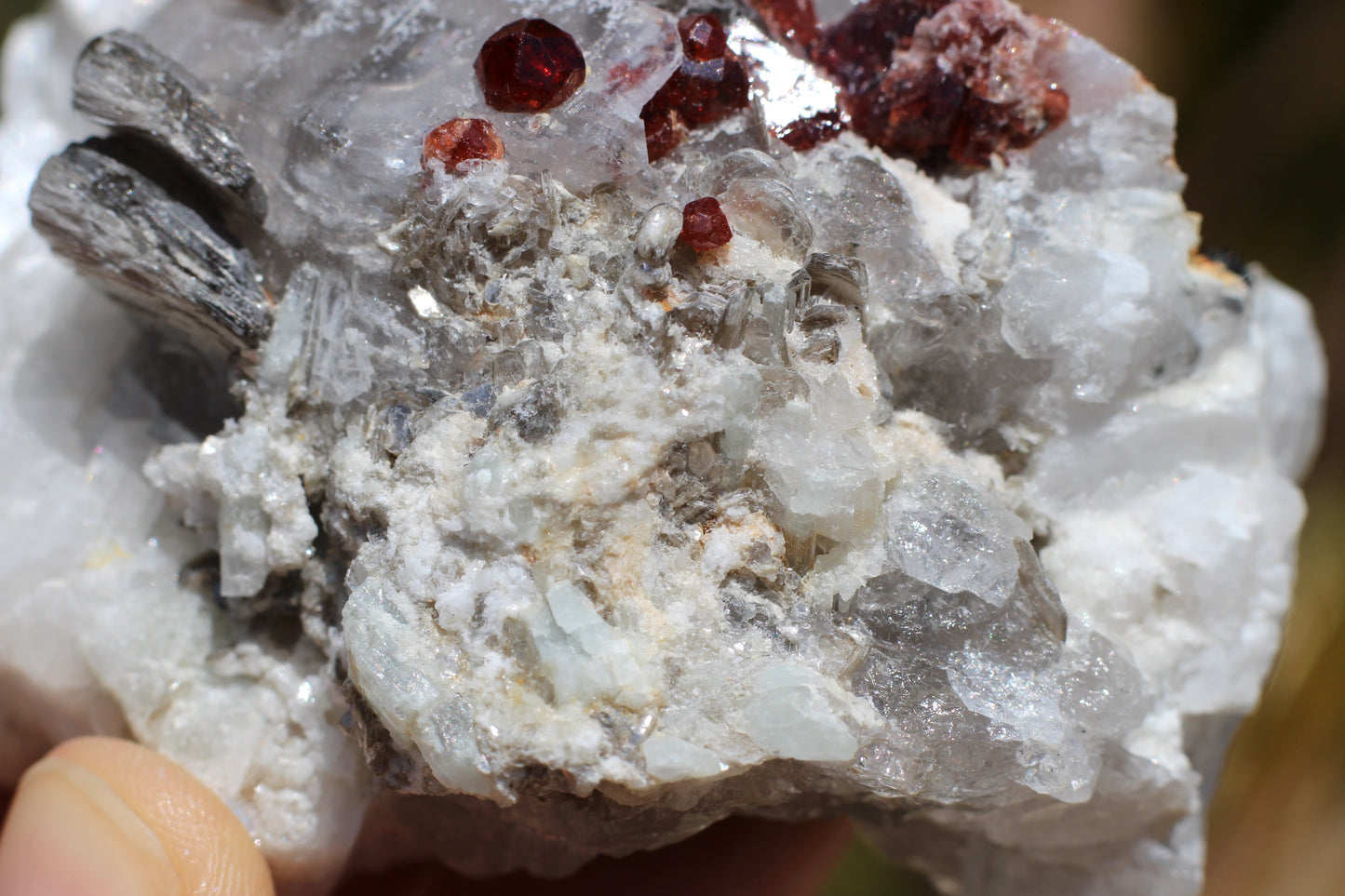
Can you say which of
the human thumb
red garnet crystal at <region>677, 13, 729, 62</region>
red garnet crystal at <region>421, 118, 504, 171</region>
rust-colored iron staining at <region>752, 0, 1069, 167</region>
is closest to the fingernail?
the human thumb

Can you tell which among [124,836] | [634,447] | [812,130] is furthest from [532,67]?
[124,836]

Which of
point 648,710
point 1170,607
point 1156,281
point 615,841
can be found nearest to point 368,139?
point 648,710

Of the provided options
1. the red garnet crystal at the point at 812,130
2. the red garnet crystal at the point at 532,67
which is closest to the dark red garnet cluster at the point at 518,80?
the red garnet crystal at the point at 532,67

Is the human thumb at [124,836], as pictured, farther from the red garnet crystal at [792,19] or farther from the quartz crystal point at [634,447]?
the red garnet crystal at [792,19]

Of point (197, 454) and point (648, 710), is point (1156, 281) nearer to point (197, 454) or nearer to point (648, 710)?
point (648, 710)

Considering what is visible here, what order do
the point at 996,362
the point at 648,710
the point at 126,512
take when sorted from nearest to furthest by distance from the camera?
the point at 648,710
the point at 996,362
the point at 126,512

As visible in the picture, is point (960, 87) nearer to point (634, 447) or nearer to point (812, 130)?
point (812, 130)
